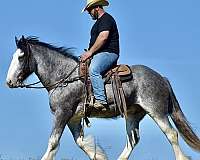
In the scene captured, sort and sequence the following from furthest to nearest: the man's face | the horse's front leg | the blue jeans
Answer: the man's face → the blue jeans → the horse's front leg

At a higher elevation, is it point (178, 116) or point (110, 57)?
point (110, 57)

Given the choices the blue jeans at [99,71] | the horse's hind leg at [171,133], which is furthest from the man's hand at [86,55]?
the horse's hind leg at [171,133]

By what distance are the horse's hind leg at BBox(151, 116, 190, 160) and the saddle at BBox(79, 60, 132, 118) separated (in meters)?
0.75

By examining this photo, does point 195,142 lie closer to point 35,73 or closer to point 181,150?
point 181,150

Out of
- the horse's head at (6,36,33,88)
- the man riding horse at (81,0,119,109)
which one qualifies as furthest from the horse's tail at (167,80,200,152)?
the horse's head at (6,36,33,88)

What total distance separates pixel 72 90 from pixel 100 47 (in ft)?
3.32

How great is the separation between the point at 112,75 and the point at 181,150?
207cm

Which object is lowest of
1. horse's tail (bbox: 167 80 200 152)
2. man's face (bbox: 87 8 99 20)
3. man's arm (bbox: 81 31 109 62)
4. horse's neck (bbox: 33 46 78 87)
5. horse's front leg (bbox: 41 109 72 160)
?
horse's tail (bbox: 167 80 200 152)

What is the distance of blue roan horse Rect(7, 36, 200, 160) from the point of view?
19.0m

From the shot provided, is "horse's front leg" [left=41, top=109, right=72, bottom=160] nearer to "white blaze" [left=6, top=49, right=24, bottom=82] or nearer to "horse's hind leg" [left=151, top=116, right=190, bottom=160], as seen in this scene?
"white blaze" [left=6, top=49, right=24, bottom=82]

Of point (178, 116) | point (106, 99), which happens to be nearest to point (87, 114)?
point (106, 99)

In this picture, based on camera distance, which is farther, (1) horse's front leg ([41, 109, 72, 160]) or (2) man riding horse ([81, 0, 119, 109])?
(2) man riding horse ([81, 0, 119, 109])

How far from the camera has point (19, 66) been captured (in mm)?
19141

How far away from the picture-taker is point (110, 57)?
19250 millimetres
